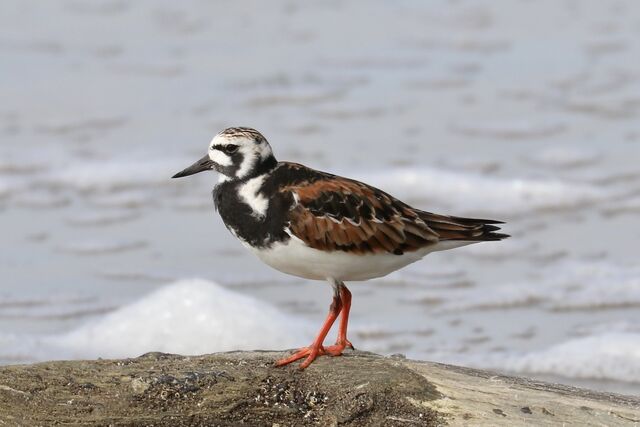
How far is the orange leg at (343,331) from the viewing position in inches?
180

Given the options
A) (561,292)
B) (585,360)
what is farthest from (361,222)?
(561,292)

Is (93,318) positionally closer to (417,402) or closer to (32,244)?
(32,244)

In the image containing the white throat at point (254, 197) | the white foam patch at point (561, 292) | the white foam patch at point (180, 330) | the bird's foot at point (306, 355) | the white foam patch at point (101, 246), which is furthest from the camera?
the white foam patch at point (101, 246)

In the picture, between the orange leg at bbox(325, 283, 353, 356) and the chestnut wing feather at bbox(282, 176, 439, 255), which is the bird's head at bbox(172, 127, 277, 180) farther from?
the orange leg at bbox(325, 283, 353, 356)

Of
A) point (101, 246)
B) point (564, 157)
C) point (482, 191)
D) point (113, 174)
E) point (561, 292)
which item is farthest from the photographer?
point (564, 157)

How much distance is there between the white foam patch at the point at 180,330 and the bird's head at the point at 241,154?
6.61 feet

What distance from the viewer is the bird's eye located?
4.61 meters

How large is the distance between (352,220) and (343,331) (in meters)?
0.42

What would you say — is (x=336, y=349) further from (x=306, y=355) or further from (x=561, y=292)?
(x=561, y=292)

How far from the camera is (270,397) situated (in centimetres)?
418

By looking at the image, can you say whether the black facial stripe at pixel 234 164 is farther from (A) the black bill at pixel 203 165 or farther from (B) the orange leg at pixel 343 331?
(B) the orange leg at pixel 343 331

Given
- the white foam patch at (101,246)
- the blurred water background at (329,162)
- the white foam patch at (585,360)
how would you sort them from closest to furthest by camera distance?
the white foam patch at (585,360), the blurred water background at (329,162), the white foam patch at (101,246)

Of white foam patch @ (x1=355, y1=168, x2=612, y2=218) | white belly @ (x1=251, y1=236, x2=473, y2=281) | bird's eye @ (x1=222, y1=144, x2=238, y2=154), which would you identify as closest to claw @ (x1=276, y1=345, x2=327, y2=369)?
white belly @ (x1=251, y1=236, x2=473, y2=281)

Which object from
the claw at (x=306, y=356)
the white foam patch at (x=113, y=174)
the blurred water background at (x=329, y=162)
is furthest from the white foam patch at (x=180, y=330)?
the white foam patch at (x=113, y=174)
